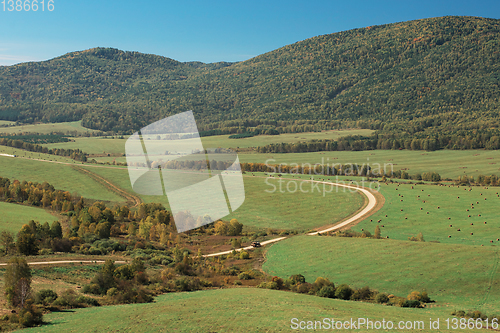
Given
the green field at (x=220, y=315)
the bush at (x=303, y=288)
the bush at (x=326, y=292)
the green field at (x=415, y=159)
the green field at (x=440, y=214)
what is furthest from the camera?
the green field at (x=415, y=159)

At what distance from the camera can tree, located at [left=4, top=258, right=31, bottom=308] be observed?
26562 mm

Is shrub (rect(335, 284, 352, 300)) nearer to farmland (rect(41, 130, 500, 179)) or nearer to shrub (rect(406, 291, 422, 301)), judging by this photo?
shrub (rect(406, 291, 422, 301))

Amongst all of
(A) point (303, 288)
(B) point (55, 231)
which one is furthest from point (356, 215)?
(B) point (55, 231)

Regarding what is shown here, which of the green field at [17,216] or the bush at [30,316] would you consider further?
the green field at [17,216]

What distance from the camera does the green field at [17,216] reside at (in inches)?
2520

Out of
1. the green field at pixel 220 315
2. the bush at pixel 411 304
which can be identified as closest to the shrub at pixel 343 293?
the green field at pixel 220 315

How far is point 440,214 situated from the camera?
75.1 metres

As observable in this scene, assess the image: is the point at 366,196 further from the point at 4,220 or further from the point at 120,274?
the point at 4,220

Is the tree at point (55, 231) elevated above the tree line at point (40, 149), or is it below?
below

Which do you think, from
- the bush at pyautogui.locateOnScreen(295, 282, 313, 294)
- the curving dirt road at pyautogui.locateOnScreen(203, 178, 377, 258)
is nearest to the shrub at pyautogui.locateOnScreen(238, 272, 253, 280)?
the bush at pyautogui.locateOnScreen(295, 282, 313, 294)

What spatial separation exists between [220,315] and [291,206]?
2598 inches

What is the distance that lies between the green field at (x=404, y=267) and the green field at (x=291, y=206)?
2151 centimetres

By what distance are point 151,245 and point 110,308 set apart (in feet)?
112

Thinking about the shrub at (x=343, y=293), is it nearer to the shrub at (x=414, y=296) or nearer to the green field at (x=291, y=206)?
the shrub at (x=414, y=296)
